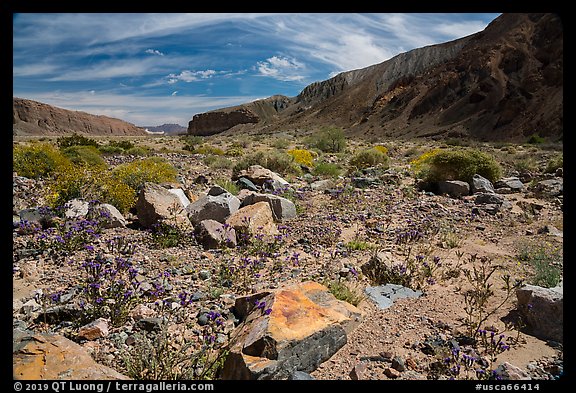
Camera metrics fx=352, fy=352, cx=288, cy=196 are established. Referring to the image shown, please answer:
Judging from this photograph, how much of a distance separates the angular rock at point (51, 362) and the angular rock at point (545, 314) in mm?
3552

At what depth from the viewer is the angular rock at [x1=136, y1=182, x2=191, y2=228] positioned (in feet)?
19.5

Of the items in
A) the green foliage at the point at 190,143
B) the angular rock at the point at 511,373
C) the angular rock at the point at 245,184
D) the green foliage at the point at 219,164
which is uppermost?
the angular rock at the point at 511,373

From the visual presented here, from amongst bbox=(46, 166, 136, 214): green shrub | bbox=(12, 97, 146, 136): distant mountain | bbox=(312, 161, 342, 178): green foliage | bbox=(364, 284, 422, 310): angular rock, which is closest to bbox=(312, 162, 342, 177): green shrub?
bbox=(312, 161, 342, 178): green foliage

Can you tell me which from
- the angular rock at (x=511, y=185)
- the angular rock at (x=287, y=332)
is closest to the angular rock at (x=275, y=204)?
the angular rock at (x=287, y=332)

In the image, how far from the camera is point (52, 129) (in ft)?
405

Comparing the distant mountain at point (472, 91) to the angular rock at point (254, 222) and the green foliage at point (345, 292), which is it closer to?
the angular rock at point (254, 222)

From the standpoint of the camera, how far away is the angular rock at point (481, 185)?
30.8 ft

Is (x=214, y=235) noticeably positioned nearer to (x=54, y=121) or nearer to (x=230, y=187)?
(x=230, y=187)

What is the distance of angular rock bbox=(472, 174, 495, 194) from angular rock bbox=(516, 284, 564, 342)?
6535 mm

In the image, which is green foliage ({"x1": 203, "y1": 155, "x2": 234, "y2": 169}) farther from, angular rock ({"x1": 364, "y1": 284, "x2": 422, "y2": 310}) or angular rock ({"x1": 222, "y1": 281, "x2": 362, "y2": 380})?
angular rock ({"x1": 222, "y1": 281, "x2": 362, "y2": 380})

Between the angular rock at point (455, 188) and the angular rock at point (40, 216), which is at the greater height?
the angular rock at point (40, 216)
